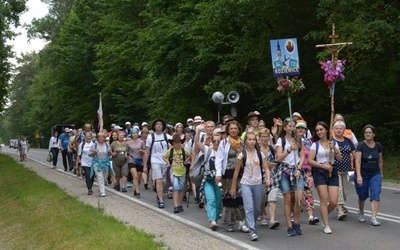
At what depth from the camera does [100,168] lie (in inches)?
624

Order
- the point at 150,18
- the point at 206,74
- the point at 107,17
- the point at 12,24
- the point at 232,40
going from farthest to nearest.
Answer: the point at 107,17 < the point at 150,18 < the point at 12,24 < the point at 206,74 < the point at 232,40

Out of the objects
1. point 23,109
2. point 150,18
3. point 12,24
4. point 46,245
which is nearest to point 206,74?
point 150,18

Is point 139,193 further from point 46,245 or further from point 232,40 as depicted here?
point 232,40

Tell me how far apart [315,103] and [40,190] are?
41.1 feet

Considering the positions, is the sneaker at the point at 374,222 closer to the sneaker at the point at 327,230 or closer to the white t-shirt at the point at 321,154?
the sneaker at the point at 327,230

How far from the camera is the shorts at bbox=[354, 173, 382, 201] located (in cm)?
1040

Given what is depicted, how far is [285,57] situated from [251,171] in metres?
4.18

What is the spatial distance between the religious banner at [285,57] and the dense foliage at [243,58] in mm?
7854

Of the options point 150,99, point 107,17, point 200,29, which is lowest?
point 150,99

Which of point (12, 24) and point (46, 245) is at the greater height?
point (12, 24)

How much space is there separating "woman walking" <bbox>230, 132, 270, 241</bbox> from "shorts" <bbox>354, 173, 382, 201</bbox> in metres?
2.06

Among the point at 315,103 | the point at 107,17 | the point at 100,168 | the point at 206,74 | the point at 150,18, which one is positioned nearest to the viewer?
the point at 100,168

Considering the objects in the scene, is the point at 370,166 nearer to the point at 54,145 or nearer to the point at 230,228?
the point at 230,228

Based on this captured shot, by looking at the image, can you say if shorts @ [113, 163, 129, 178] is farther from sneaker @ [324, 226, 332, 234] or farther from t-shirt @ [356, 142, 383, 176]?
sneaker @ [324, 226, 332, 234]
